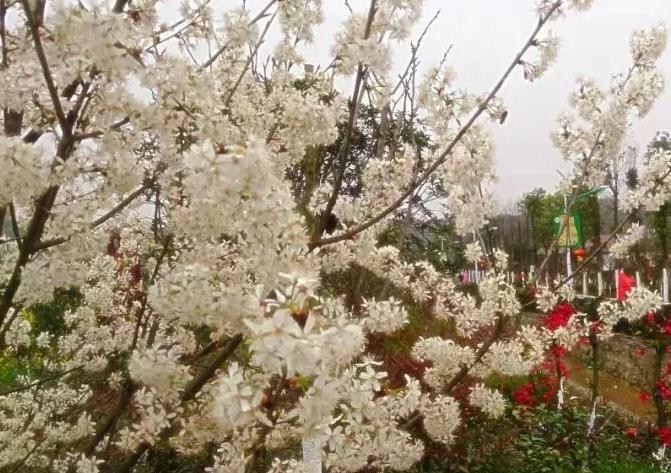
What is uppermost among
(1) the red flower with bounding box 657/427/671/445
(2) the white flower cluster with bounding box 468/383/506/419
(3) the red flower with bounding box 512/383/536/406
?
(3) the red flower with bounding box 512/383/536/406

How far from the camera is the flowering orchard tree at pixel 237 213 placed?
1.60 m

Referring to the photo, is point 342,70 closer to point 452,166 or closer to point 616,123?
point 452,166

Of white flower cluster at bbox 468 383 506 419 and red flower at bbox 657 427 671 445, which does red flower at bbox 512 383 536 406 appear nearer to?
red flower at bbox 657 427 671 445

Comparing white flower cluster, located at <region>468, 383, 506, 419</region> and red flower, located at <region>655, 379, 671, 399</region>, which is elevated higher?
red flower, located at <region>655, 379, 671, 399</region>

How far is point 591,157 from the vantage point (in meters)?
4.21

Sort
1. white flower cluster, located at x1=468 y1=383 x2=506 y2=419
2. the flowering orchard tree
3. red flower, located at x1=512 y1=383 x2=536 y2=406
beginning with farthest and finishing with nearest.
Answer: red flower, located at x1=512 y1=383 x2=536 y2=406 → white flower cluster, located at x1=468 y1=383 x2=506 y2=419 → the flowering orchard tree

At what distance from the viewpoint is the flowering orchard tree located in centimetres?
160

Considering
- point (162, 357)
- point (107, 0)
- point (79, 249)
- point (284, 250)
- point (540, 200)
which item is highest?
point (540, 200)

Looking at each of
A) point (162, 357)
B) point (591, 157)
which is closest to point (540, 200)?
point (591, 157)

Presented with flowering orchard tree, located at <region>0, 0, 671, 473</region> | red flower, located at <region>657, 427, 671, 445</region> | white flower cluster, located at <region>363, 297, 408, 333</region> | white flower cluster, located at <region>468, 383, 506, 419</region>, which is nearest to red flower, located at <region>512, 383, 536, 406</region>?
red flower, located at <region>657, 427, 671, 445</region>

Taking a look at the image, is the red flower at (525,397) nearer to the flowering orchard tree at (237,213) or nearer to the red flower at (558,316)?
the red flower at (558,316)

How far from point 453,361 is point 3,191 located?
8.81ft

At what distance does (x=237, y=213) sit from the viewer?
63.8 inches

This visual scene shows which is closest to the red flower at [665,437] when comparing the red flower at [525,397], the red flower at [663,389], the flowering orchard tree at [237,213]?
the red flower at [663,389]
